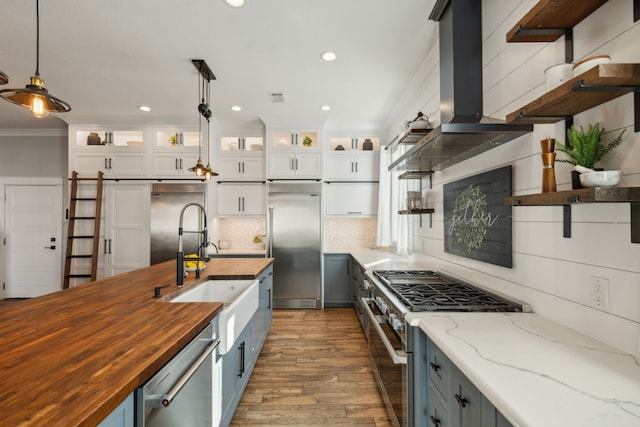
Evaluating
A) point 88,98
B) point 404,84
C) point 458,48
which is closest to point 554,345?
point 458,48

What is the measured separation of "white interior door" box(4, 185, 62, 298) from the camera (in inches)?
190

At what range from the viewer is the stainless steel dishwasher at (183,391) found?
3.09 ft

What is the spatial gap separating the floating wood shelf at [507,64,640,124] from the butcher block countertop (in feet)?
5.39

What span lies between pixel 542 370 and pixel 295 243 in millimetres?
3695

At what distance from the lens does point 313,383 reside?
8.00 feet

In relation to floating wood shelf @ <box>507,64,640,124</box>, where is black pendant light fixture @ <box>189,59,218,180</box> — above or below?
above

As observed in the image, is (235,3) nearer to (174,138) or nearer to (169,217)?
(174,138)

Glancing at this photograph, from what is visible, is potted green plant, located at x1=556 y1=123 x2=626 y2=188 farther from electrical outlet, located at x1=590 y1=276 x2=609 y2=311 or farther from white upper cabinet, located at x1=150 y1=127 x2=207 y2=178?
white upper cabinet, located at x1=150 y1=127 x2=207 y2=178

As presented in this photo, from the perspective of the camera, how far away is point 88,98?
3785mm

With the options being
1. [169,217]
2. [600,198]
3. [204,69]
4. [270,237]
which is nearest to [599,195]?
[600,198]

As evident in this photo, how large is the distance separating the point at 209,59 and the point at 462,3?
2.22 m

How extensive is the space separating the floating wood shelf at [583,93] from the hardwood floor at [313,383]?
2.05 m

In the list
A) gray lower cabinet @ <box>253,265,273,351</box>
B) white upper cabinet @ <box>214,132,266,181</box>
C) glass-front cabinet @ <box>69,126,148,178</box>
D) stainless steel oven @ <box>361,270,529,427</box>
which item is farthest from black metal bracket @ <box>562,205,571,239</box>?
glass-front cabinet @ <box>69,126,148,178</box>

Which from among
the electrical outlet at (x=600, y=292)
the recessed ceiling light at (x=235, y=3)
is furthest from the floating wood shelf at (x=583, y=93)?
the recessed ceiling light at (x=235, y=3)
